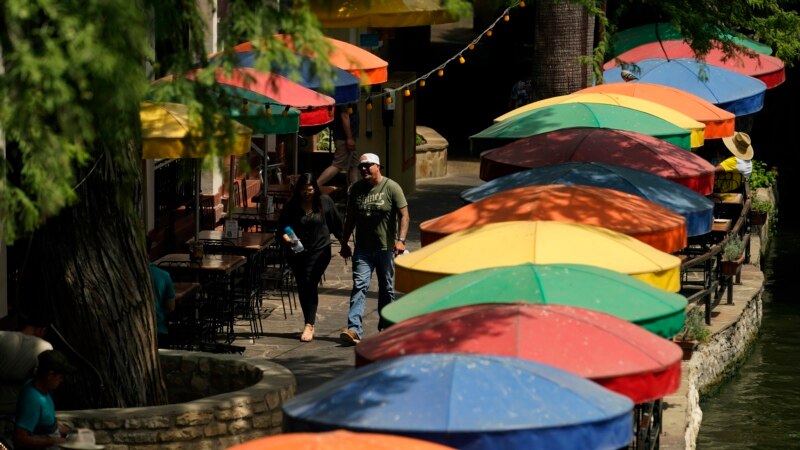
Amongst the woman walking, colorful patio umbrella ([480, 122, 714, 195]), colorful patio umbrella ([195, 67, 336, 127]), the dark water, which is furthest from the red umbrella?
the dark water

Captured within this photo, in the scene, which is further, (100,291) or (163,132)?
(163,132)

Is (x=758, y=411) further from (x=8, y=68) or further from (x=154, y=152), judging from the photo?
(x=8, y=68)

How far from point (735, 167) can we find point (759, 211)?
3838 mm

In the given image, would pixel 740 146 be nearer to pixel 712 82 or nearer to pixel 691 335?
pixel 712 82

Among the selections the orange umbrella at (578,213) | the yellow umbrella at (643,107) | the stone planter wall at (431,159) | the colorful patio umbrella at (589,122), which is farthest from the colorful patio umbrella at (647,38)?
the orange umbrella at (578,213)

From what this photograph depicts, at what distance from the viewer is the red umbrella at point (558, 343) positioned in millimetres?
8266

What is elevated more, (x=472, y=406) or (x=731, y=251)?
(x=472, y=406)

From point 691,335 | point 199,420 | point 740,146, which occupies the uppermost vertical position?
point 199,420

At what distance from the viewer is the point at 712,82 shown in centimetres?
2266

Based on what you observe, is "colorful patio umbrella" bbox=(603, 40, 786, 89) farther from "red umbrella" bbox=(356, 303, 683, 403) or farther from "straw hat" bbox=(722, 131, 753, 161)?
"red umbrella" bbox=(356, 303, 683, 403)

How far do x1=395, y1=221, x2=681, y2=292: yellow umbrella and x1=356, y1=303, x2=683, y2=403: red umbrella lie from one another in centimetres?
169

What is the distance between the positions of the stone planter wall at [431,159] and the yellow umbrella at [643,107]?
10.9 metres

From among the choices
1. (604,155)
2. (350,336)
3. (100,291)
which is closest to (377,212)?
(350,336)

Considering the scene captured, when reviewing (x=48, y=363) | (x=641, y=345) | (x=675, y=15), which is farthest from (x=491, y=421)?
(x=675, y=15)
